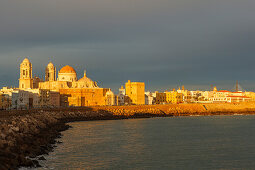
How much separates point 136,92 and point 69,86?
69.0ft

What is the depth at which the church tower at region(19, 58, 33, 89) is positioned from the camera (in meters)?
111

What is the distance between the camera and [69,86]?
119 m

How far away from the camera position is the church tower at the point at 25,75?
110562mm

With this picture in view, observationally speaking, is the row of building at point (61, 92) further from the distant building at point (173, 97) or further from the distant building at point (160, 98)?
the distant building at point (173, 97)

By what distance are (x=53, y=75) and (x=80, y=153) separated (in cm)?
9667

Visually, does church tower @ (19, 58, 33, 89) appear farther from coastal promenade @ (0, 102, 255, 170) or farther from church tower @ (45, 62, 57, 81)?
coastal promenade @ (0, 102, 255, 170)

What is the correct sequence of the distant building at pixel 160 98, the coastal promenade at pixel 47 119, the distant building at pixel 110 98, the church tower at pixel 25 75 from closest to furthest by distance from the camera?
the coastal promenade at pixel 47 119 → the church tower at pixel 25 75 → the distant building at pixel 110 98 → the distant building at pixel 160 98

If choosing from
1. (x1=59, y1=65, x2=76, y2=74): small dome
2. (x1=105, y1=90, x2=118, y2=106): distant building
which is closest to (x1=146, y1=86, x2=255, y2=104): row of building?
(x1=105, y1=90, x2=118, y2=106): distant building

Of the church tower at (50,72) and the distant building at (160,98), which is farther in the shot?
the distant building at (160,98)

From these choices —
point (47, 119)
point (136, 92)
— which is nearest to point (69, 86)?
point (136, 92)

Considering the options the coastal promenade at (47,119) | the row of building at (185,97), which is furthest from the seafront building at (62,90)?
the row of building at (185,97)

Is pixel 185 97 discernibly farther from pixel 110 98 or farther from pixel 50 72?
pixel 50 72

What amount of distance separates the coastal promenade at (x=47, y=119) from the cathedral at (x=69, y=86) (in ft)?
70.4

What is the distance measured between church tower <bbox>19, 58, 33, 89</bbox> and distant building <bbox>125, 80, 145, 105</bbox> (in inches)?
1236
